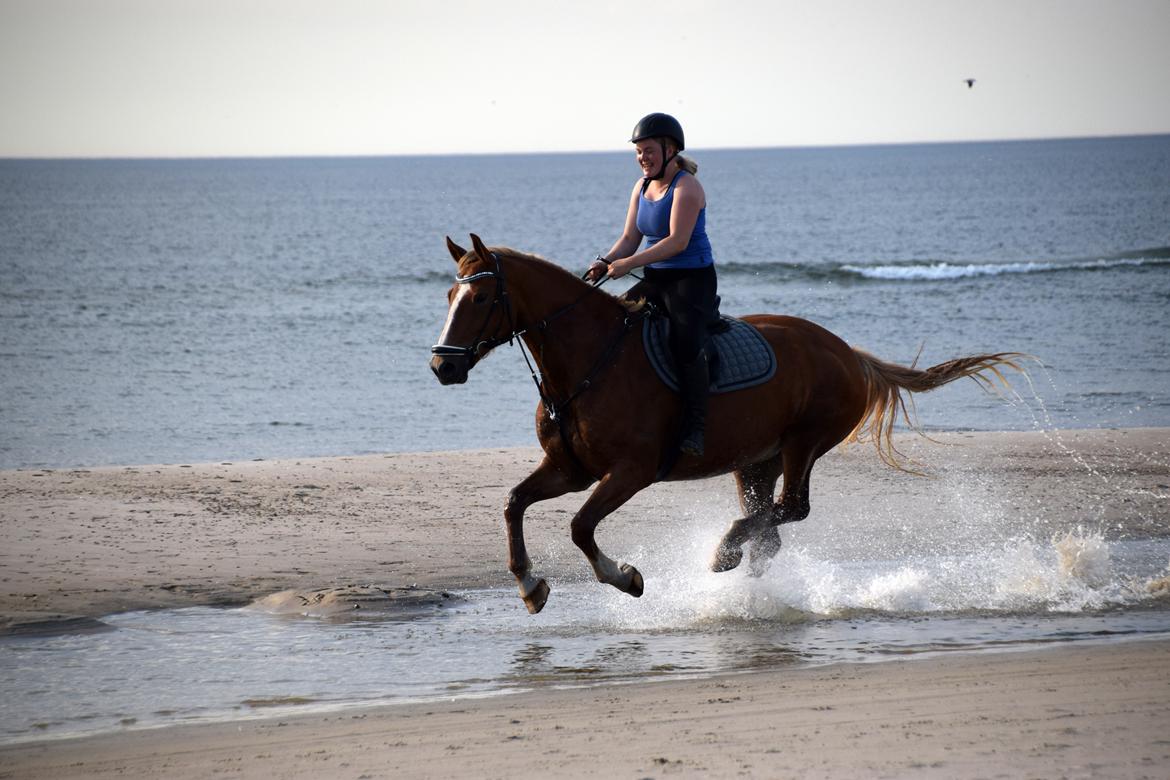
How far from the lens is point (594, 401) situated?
7961mm

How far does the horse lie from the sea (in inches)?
142

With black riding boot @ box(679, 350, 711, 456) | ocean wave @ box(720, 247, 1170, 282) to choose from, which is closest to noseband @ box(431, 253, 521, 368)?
black riding boot @ box(679, 350, 711, 456)

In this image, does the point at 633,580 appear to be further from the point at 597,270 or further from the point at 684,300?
the point at 597,270

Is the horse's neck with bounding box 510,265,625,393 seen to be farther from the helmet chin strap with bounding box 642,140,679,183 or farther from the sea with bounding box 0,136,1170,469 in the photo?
the sea with bounding box 0,136,1170,469

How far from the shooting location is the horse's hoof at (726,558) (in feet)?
29.7

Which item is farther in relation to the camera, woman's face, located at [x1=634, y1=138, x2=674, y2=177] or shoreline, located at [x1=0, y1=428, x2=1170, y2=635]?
shoreline, located at [x1=0, y1=428, x2=1170, y2=635]

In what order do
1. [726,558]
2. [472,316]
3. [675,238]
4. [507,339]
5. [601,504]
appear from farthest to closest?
1. [726,558]
2. [675,238]
3. [601,504]
4. [507,339]
5. [472,316]

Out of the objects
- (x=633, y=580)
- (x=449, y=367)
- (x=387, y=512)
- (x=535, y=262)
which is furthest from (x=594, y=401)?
(x=387, y=512)

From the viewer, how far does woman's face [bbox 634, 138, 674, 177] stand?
8.16 metres

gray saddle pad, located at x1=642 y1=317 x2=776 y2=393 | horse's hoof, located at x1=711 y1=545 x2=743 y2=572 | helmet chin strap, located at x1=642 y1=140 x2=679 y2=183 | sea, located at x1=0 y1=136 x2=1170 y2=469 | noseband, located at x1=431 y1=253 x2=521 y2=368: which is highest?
helmet chin strap, located at x1=642 y1=140 x2=679 y2=183

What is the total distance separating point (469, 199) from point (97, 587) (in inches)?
5171

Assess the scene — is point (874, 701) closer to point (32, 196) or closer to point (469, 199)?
point (469, 199)

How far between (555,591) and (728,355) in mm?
2362

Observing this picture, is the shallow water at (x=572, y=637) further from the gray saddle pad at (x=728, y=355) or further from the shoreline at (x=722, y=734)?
the gray saddle pad at (x=728, y=355)
